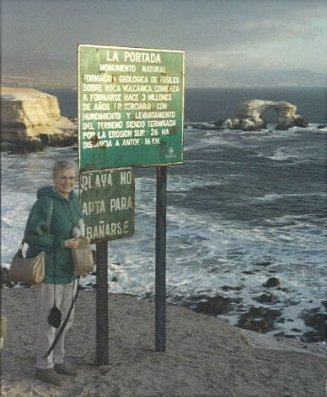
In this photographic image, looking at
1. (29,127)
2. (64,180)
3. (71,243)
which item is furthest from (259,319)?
(29,127)

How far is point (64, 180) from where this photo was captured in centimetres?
523

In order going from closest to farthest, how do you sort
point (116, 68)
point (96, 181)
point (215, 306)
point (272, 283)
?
point (116, 68) < point (96, 181) < point (215, 306) < point (272, 283)

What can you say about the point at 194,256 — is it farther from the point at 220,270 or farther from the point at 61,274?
the point at 61,274

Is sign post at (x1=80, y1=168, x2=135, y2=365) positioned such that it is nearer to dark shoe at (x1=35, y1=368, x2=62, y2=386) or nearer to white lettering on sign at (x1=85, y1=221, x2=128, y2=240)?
white lettering on sign at (x1=85, y1=221, x2=128, y2=240)

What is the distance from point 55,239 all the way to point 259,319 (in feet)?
23.4

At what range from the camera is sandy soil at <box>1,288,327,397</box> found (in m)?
6.02

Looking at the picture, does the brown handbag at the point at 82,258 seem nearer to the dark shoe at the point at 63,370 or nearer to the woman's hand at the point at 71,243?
the woman's hand at the point at 71,243

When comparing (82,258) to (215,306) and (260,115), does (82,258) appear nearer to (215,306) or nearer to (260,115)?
(215,306)

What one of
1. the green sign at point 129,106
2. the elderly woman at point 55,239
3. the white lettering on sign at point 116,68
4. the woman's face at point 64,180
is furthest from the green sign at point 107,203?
the white lettering on sign at point 116,68

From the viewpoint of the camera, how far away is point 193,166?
45625 mm

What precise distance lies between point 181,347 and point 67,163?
3810 millimetres

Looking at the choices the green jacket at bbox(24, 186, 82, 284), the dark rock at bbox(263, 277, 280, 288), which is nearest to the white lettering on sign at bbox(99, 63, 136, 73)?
the green jacket at bbox(24, 186, 82, 284)

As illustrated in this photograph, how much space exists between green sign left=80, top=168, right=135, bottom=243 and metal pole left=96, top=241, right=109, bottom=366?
16cm

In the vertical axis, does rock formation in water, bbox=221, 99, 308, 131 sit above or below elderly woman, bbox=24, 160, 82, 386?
above
